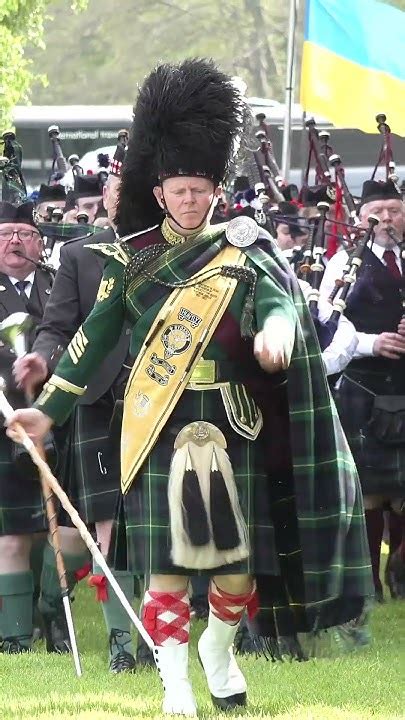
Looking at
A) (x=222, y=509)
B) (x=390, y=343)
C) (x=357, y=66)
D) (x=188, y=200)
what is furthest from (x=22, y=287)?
(x=357, y=66)

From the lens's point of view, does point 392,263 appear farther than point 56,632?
Yes

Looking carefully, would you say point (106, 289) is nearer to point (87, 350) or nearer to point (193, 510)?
point (87, 350)

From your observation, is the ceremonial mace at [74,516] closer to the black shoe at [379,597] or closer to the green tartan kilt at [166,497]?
the green tartan kilt at [166,497]

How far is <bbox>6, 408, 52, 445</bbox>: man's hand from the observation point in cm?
535

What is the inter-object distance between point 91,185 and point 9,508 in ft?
7.80

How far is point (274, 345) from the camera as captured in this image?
4.92 m

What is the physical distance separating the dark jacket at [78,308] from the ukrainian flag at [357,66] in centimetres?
462

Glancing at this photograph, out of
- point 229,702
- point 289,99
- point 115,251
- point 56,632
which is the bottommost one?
point 56,632

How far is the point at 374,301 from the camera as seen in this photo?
327 inches

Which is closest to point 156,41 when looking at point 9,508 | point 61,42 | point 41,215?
point 61,42

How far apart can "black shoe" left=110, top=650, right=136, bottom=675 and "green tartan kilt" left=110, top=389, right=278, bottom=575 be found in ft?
4.39

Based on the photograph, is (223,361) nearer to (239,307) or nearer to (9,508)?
(239,307)

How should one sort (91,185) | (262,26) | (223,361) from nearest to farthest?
(223,361)
(91,185)
(262,26)

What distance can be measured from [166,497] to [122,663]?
5.12 feet
